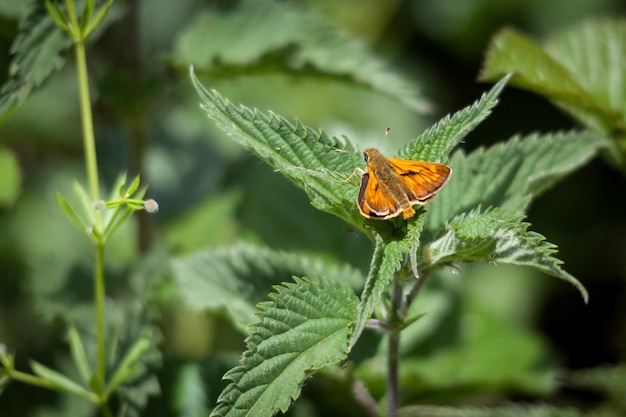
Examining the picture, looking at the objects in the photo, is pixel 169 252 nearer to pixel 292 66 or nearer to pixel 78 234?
A: pixel 292 66

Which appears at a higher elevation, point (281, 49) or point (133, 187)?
point (281, 49)

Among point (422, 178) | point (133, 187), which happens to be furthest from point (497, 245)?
point (133, 187)

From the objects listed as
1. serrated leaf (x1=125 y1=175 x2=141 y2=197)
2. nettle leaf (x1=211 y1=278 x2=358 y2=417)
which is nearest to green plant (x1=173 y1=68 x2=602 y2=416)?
nettle leaf (x1=211 y1=278 x2=358 y2=417)

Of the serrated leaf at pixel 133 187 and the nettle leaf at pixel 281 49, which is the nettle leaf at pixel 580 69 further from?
the serrated leaf at pixel 133 187

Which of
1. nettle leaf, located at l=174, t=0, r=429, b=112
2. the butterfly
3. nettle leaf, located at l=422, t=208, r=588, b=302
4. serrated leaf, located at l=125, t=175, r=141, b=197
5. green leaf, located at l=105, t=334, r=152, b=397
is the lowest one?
green leaf, located at l=105, t=334, r=152, b=397

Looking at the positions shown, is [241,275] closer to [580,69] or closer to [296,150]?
[296,150]

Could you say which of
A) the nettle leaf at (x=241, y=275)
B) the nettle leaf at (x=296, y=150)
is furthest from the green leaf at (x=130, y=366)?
the nettle leaf at (x=296, y=150)

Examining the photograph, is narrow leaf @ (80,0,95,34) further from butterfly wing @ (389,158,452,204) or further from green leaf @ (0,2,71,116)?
butterfly wing @ (389,158,452,204)
